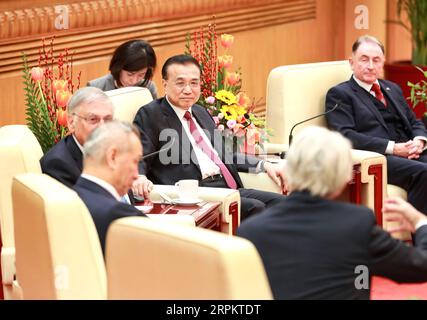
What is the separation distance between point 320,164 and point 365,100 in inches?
122

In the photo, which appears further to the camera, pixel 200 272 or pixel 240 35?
pixel 240 35

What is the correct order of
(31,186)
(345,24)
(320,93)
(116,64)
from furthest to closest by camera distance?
(345,24), (320,93), (116,64), (31,186)

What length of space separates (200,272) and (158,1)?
4.63 meters

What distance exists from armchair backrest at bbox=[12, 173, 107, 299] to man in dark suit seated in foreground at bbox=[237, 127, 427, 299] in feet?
1.83

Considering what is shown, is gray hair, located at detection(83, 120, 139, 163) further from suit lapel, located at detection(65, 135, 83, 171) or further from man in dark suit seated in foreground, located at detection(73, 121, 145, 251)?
suit lapel, located at detection(65, 135, 83, 171)

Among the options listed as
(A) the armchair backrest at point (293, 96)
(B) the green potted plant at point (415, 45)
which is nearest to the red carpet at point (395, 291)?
(A) the armchair backrest at point (293, 96)

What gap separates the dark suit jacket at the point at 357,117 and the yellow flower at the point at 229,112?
2.84ft

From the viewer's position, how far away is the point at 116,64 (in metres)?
5.19

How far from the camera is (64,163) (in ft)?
12.5

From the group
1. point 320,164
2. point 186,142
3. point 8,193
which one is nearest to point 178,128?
point 186,142

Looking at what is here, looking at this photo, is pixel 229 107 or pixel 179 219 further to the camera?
pixel 229 107

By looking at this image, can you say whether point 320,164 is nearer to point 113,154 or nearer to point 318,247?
point 318,247
